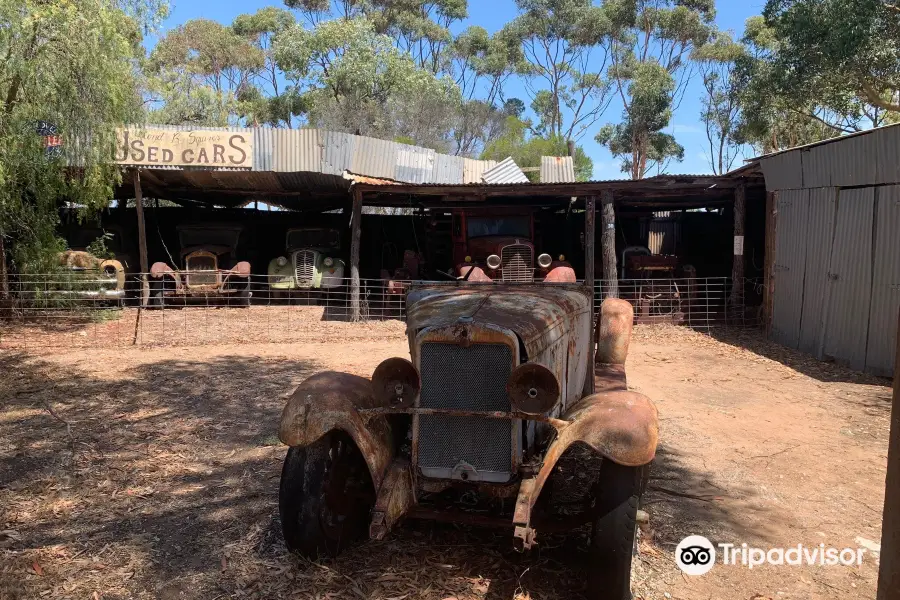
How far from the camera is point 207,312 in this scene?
1305cm

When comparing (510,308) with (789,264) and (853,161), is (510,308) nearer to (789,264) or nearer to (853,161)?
(853,161)

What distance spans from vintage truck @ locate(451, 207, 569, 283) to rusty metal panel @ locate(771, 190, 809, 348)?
13.0 ft

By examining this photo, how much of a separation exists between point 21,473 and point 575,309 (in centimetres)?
417

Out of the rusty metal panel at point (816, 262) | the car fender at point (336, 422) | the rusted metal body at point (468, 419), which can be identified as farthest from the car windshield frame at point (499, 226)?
the car fender at point (336, 422)

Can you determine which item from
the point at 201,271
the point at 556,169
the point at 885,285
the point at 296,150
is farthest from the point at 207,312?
the point at 885,285

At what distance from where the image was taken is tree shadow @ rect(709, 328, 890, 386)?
782 cm

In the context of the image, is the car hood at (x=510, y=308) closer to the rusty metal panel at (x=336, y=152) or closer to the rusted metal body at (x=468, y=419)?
the rusted metal body at (x=468, y=419)

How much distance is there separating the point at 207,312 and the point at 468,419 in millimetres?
11150

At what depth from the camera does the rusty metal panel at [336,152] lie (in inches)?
521

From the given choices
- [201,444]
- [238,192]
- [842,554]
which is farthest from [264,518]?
[238,192]

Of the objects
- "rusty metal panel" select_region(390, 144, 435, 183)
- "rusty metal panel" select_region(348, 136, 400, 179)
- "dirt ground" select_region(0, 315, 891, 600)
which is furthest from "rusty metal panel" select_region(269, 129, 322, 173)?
"dirt ground" select_region(0, 315, 891, 600)

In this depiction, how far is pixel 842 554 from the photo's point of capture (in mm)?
3500

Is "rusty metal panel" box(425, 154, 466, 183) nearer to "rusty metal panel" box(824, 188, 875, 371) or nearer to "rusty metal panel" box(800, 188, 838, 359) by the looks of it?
"rusty metal panel" box(800, 188, 838, 359)

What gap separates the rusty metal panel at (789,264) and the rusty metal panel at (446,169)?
300 inches
